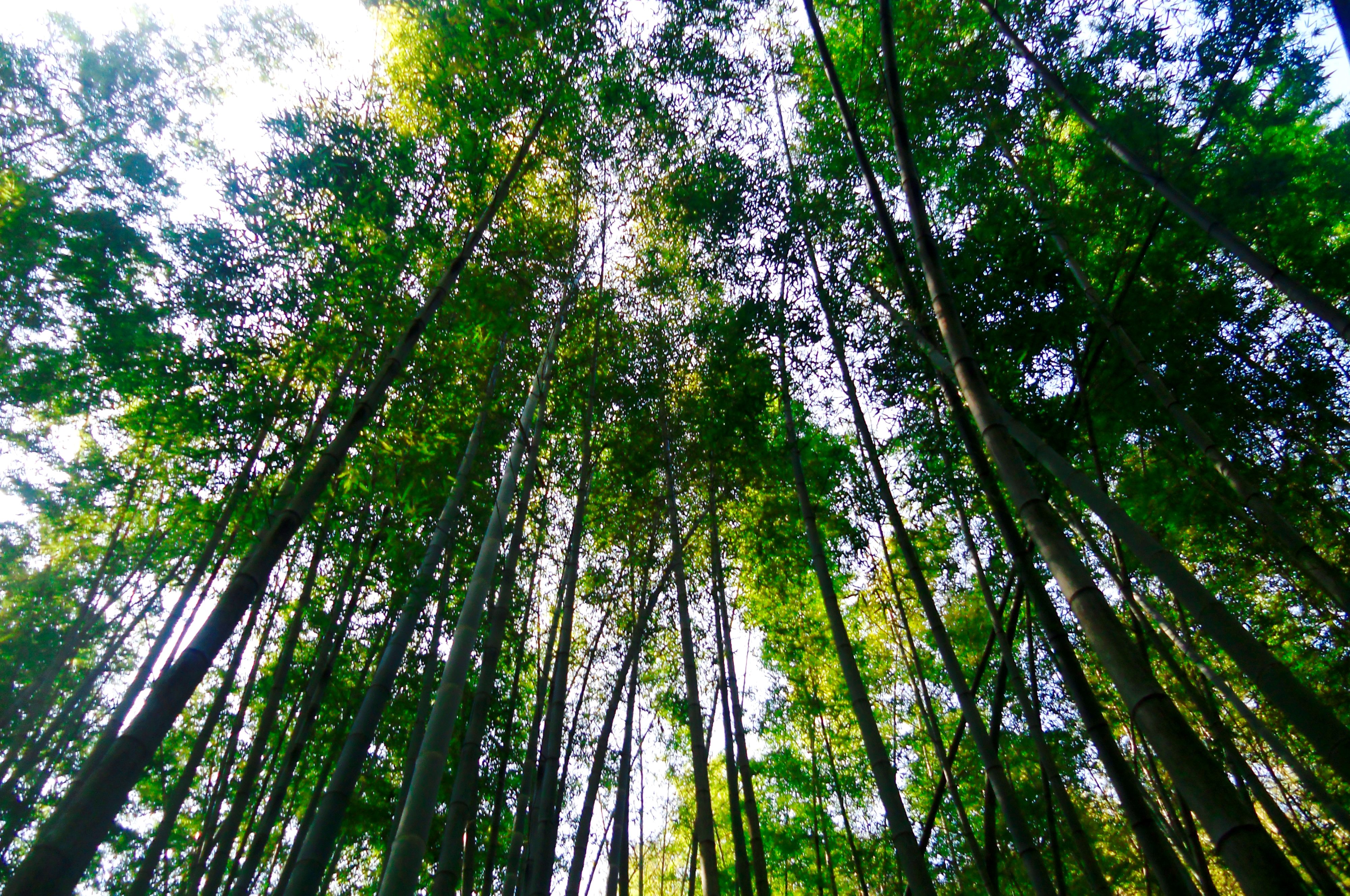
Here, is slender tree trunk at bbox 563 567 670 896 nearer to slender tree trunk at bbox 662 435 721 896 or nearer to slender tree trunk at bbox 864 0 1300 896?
slender tree trunk at bbox 662 435 721 896

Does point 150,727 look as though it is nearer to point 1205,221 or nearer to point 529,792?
point 529,792

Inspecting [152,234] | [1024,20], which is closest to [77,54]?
[152,234]

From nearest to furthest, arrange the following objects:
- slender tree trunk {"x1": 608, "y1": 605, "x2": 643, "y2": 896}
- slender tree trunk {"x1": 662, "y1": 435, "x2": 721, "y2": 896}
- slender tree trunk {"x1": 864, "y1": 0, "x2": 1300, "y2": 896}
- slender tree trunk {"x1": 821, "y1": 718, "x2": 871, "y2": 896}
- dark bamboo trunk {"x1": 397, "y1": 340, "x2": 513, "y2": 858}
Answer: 1. slender tree trunk {"x1": 864, "y1": 0, "x2": 1300, "y2": 896}
2. slender tree trunk {"x1": 662, "y1": 435, "x2": 721, "y2": 896}
3. dark bamboo trunk {"x1": 397, "y1": 340, "x2": 513, "y2": 858}
4. slender tree trunk {"x1": 608, "y1": 605, "x2": 643, "y2": 896}
5. slender tree trunk {"x1": 821, "y1": 718, "x2": 871, "y2": 896}

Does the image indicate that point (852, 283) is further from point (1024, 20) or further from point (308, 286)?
point (308, 286)

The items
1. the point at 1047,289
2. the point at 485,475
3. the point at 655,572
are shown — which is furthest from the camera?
the point at 655,572

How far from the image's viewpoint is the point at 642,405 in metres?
5.95

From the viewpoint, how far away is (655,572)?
702cm

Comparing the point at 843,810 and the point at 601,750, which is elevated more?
the point at 843,810

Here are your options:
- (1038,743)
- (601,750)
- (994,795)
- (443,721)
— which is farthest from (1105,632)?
(601,750)

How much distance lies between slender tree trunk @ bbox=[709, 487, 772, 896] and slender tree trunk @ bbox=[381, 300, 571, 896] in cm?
221

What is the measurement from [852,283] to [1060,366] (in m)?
1.47

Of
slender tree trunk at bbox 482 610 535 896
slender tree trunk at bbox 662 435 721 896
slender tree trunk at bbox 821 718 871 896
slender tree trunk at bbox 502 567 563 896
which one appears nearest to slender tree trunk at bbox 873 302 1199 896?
slender tree trunk at bbox 662 435 721 896

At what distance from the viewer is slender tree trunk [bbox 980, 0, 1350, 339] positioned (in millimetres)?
2258

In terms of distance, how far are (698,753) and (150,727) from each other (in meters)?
2.75
